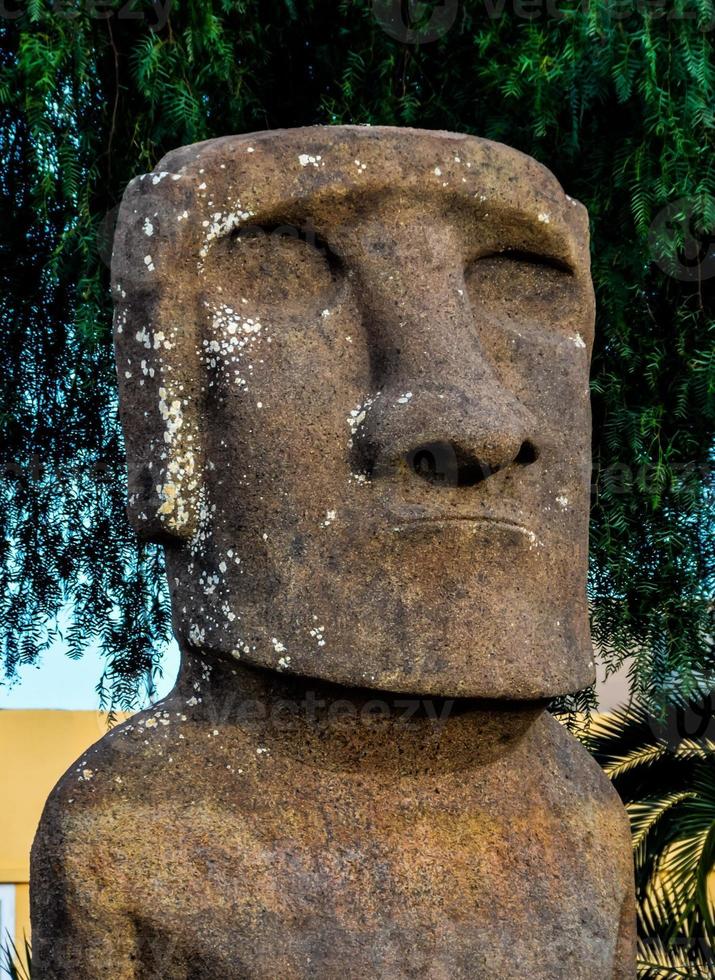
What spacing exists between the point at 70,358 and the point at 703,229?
2486mm

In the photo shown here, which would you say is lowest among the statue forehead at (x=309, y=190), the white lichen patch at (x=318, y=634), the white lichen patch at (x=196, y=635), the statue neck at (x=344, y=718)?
the statue neck at (x=344, y=718)

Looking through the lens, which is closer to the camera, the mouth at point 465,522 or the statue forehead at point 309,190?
the mouth at point 465,522

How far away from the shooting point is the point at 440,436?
2824mm

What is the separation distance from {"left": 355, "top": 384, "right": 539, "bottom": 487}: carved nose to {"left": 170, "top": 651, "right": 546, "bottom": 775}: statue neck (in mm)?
409

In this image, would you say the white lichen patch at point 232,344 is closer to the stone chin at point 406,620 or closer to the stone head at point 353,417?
the stone head at point 353,417

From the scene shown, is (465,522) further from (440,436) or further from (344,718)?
(344,718)

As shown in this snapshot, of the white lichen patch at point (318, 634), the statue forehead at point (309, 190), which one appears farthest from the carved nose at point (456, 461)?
the statue forehead at point (309, 190)

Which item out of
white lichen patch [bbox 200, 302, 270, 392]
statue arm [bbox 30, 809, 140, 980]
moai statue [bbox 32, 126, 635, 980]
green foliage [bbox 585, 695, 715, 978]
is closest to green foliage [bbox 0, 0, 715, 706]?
green foliage [bbox 585, 695, 715, 978]

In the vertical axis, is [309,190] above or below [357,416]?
above

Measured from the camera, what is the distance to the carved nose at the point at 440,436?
9.28 ft

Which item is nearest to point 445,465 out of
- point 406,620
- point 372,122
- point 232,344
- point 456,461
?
point 456,461

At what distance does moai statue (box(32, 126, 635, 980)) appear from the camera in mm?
2834

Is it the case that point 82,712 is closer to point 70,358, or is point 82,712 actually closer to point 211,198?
point 70,358

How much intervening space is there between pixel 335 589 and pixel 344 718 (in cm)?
25
